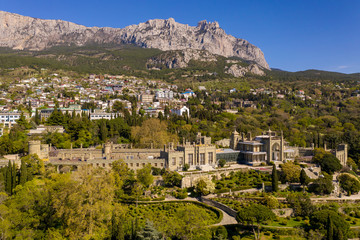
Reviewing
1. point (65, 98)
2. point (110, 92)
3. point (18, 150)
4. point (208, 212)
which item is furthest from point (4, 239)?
point (110, 92)

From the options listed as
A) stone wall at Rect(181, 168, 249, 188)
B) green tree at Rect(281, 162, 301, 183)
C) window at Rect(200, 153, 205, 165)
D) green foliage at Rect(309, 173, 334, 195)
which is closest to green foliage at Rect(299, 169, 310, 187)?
green foliage at Rect(309, 173, 334, 195)

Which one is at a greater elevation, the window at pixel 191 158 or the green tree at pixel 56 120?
the green tree at pixel 56 120

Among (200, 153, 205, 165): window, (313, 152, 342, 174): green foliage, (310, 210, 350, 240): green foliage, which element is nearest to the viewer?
(310, 210, 350, 240): green foliage

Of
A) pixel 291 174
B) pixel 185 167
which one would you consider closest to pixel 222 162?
pixel 185 167

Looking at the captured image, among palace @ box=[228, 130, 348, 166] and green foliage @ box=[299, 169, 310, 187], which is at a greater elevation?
palace @ box=[228, 130, 348, 166]

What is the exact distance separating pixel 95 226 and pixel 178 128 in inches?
1943

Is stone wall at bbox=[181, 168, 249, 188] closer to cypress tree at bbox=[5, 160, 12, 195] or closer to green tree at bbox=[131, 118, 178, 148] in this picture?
green tree at bbox=[131, 118, 178, 148]

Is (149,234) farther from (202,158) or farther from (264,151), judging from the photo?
(264,151)

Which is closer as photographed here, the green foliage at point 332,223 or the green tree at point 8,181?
the green foliage at point 332,223

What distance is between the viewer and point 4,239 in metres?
26.2

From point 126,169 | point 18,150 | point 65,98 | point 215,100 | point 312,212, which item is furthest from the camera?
point 215,100

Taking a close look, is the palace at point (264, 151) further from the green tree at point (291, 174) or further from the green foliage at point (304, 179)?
the green foliage at point (304, 179)

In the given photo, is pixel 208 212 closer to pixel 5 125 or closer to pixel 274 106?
pixel 5 125

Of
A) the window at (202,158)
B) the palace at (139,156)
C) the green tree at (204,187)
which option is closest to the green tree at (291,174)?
the green tree at (204,187)
